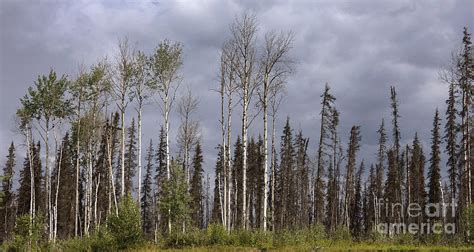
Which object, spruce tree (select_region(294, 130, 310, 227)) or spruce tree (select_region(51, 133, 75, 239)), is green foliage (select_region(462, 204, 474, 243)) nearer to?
spruce tree (select_region(294, 130, 310, 227))

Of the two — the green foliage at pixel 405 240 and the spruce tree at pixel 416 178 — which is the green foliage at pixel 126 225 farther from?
the spruce tree at pixel 416 178

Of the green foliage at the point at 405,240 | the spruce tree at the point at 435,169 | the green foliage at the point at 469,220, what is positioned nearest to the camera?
the green foliage at the point at 469,220

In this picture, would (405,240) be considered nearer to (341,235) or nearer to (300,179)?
(341,235)

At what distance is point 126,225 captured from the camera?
24.1 meters

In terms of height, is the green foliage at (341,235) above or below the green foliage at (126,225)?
below

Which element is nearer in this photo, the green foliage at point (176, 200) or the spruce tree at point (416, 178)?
the green foliage at point (176, 200)

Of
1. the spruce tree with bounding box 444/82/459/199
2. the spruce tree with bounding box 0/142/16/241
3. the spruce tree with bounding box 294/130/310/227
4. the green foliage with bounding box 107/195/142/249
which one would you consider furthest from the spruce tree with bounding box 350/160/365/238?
the green foliage with bounding box 107/195/142/249

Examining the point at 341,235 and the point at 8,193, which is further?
the point at 8,193

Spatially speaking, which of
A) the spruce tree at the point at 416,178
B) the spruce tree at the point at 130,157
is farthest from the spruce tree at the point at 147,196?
the spruce tree at the point at 416,178

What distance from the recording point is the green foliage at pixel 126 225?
24078 millimetres

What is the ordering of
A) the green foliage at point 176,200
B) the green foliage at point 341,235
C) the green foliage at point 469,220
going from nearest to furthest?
the green foliage at point 469,220, the green foliage at point 176,200, the green foliage at point 341,235

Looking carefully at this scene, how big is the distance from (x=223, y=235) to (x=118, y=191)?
41380 mm

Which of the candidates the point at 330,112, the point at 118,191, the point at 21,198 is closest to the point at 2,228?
the point at 21,198

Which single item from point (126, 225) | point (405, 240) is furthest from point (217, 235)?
point (405, 240)
